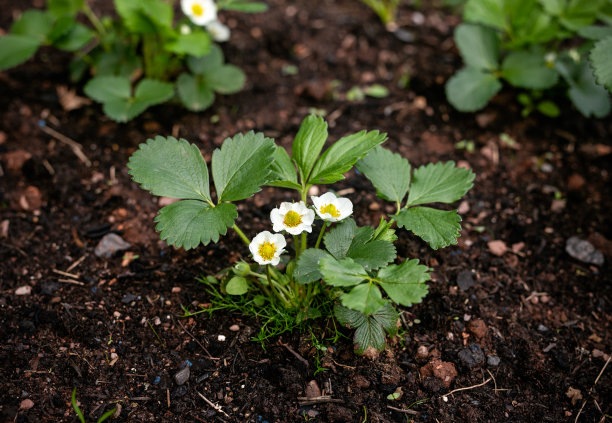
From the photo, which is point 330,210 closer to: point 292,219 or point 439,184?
point 292,219

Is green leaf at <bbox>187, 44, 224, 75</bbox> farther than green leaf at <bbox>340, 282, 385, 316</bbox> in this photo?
Yes

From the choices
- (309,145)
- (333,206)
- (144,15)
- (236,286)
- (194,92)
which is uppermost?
(144,15)

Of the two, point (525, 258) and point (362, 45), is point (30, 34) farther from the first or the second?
point (525, 258)

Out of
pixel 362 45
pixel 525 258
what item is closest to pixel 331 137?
pixel 362 45

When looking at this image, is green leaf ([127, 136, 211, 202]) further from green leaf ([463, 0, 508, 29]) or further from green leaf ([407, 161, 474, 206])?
green leaf ([463, 0, 508, 29])

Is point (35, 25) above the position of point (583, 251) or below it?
above

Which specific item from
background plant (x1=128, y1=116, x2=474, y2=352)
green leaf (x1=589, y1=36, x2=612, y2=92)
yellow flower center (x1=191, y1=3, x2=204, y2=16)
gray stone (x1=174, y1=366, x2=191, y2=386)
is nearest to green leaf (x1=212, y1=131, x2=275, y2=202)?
background plant (x1=128, y1=116, x2=474, y2=352)

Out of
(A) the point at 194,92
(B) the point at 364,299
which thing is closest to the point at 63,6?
(A) the point at 194,92
